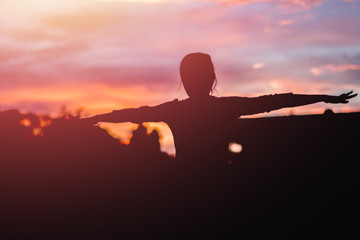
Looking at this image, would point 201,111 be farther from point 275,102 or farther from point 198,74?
point 275,102

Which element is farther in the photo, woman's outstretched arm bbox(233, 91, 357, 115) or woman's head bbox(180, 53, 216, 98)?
woman's head bbox(180, 53, 216, 98)

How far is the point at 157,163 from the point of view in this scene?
15.9 ft

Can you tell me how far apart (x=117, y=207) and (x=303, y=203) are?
2101 mm

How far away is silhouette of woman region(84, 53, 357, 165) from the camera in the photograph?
4.51 m

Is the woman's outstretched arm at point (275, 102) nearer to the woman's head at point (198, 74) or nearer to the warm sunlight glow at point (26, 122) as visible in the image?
the woman's head at point (198, 74)

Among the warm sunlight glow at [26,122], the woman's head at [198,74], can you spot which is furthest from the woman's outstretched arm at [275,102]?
the warm sunlight glow at [26,122]

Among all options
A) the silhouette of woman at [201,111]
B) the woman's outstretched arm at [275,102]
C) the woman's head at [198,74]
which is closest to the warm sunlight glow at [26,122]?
the silhouette of woman at [201,111]

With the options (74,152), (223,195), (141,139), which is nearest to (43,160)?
(74,152)

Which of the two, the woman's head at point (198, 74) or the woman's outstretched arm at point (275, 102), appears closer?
the woman's outstretched arm at point (275, 102)

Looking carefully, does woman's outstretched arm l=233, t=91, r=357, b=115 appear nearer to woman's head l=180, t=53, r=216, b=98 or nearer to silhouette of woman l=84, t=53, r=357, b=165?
silhouette of woman l=84, t=53, r=357, b=165

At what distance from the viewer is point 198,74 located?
15.1ft

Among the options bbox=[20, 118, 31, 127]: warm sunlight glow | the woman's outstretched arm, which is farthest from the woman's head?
bbox=[20, 118, 31, 127]: warm sunlight glow

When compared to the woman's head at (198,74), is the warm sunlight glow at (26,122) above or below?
below

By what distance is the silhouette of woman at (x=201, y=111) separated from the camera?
4.51 metres
